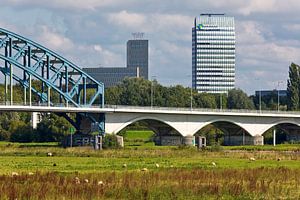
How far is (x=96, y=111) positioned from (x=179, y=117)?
16.8 m

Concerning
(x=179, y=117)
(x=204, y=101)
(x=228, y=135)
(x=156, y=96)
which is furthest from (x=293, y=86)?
(x=179, y=117)

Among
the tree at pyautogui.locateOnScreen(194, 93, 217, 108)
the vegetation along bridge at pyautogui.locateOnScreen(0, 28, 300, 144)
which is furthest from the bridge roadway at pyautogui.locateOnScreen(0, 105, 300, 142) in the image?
the tree at pyautogui.locateOnScreen(194, 93, 217, 108)

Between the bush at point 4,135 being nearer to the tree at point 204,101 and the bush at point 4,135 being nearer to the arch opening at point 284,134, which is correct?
the arch opening at point 284,134

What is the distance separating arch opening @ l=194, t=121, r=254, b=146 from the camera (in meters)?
140

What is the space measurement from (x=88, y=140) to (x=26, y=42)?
16.5 meters

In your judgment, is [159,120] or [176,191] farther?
[159,120]

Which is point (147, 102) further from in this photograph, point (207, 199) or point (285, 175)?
point (207, 199)

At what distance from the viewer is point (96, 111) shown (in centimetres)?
11950

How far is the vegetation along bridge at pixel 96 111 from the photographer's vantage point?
115 meters

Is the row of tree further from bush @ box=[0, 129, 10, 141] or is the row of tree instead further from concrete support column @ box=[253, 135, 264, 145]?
bush @ box=[0, 129, 10, 141]

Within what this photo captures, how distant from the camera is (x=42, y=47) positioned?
119188 millimetres

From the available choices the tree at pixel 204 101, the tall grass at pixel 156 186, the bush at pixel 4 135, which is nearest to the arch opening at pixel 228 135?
the tree at pixel 204 101

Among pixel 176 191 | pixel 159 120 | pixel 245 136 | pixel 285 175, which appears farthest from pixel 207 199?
pixel 245 136

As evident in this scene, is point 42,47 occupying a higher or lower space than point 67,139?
higher
